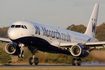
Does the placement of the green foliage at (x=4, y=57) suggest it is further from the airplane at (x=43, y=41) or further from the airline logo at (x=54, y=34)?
the airline logo at (x=54, y=34)

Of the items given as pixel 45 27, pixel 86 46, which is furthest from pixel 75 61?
pixel 45 27

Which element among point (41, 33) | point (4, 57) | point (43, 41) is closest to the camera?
point (41, 33)

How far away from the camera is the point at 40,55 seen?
148 ft

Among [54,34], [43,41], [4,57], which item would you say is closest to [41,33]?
[43,41]

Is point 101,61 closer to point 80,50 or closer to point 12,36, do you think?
point 80,50

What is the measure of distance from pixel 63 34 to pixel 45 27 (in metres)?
4.65

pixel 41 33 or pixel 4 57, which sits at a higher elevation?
pixel 41 33

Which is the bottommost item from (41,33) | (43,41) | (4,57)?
(4,57)

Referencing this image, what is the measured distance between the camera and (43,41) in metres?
35.9

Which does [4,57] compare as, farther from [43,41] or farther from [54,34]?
[43,41]

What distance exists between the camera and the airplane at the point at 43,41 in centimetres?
3288

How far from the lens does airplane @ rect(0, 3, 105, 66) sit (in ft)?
108

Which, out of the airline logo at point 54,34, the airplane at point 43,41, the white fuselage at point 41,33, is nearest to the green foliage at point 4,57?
the airplane at point 43,41

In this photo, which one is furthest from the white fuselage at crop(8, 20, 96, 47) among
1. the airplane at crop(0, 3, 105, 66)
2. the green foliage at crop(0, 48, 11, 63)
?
the green foliage at crop(0, 48, 11, 63)
